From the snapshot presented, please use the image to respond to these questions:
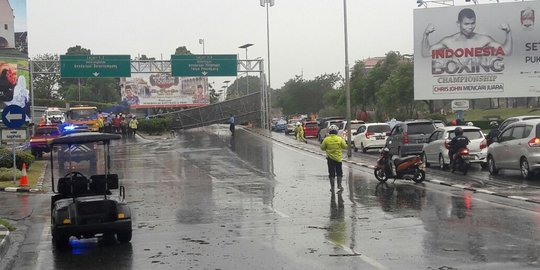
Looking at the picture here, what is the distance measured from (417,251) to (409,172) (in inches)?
390

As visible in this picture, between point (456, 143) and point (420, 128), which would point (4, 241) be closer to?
point (456, 143)

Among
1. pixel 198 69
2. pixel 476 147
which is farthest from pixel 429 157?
pixel 198 69

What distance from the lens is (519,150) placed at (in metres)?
19.4

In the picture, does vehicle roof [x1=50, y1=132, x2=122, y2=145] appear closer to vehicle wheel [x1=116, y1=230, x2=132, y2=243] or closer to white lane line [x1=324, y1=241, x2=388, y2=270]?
vehicle wheel [x1=116, y1=230, x2=132, y2=243]

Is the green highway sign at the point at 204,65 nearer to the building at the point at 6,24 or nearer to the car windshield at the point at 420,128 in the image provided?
the building at the point at 6,24

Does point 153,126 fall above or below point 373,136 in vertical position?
above

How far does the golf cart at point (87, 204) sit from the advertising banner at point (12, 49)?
27304 mm

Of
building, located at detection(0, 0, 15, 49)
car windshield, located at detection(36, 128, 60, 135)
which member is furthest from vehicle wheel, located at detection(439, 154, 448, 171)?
building, located at detection(0, 0, 15, 49)

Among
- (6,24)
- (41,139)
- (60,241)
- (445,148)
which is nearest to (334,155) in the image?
(445,148)

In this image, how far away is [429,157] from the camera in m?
25.0

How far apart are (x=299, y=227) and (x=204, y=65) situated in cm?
4210

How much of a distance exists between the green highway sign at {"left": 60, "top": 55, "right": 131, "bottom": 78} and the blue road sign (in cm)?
3040

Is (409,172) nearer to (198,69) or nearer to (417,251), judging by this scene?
(417,251)

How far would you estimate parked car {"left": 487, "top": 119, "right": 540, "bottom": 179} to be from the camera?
18.8 m
